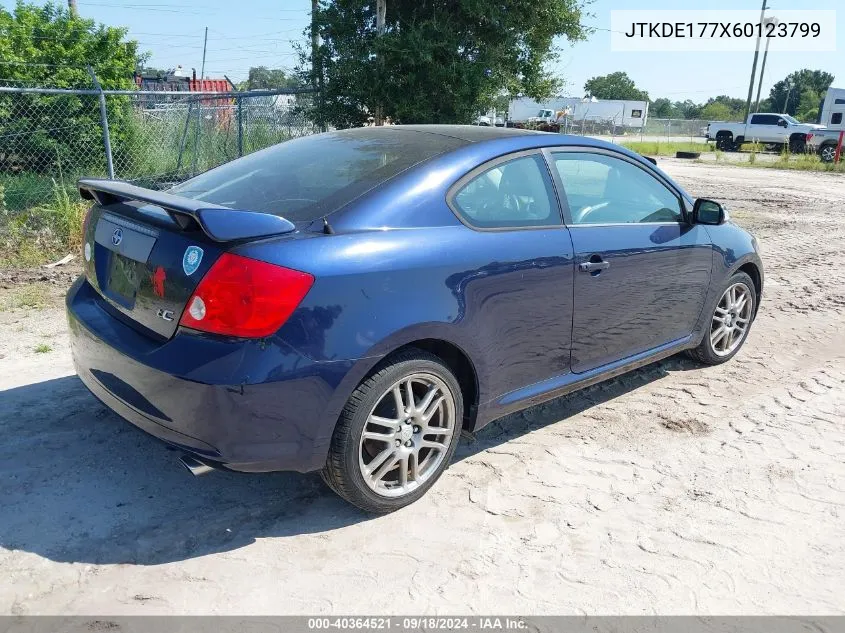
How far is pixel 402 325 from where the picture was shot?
282 centimetres

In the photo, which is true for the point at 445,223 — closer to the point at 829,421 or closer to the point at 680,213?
the point at 680,213

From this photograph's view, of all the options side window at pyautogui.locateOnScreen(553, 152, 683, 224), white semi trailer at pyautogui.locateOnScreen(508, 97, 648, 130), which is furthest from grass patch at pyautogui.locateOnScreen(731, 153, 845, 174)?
white semi trailer at pyautogui.locateOnScreen(508, 97, 648, 130)

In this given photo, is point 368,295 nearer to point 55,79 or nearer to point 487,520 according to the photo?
point 487,520

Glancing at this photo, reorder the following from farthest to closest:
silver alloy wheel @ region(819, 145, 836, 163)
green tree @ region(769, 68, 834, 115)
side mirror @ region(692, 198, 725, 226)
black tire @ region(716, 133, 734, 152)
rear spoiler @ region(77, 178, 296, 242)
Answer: green tree @ region(769, 68, 834, 115)
black tire @ region(716, 133, 734, 152)
silver alloy wheel @ region(819, 145, 836, 163)
side mirror @ region(692, 198, 725, 226)
rear spoiler @ region(77, 178, 296, 242)

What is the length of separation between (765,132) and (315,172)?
4060 cm

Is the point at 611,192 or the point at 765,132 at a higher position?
the point at 765,132

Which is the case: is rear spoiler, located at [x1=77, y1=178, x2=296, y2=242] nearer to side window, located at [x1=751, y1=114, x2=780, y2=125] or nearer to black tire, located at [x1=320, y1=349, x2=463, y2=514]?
black tire, located at [x1=320, y1=349, x2=463, y2=514]

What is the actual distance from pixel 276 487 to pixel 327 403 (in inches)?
31.2

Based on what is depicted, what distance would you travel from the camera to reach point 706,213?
4363 mm

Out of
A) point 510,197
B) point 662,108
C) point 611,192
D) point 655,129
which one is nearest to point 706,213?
point 611,192

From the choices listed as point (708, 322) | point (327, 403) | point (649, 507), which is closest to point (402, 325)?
point (327, 403)

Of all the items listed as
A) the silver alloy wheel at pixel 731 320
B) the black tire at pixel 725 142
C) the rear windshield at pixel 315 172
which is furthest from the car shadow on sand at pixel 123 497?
the black tire at pixel 725 142

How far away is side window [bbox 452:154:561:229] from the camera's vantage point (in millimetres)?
3232

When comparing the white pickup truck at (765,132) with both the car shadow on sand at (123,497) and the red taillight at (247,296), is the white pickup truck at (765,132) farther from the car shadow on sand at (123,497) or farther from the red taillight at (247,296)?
the red taillight at (247,296)
